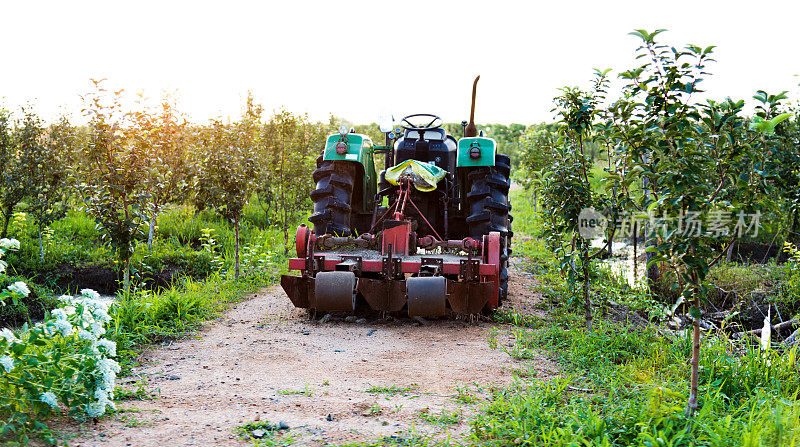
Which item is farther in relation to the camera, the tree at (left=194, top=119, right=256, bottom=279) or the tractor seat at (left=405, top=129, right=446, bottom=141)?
the tree at (left=194, top=119, right=256, bottom=279)

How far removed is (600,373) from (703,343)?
0.82m

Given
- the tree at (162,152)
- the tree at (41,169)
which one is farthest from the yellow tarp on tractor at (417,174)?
the tree at (41,169)

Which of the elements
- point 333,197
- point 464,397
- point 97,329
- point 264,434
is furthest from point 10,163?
point 464,397

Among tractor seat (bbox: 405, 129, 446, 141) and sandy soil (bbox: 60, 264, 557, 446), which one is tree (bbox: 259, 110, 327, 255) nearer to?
tractor seat (bbox: 405, 129, 446, 141)

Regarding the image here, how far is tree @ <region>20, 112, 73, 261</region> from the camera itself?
8852 millimetres

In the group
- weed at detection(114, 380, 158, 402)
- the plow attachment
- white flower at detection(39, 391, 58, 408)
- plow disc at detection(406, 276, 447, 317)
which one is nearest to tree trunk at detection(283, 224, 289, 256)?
the plow attachment

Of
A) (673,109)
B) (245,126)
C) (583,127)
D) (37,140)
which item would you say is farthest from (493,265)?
(37,140)

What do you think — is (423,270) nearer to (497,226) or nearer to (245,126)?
(497,226)

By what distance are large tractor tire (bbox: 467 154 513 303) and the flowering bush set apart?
3356 millimetres

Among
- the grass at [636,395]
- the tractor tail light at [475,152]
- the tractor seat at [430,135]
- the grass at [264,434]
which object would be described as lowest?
the grass at [264,434]

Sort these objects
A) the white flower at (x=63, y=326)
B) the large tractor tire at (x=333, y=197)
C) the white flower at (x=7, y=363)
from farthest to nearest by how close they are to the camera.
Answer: the large tractor tire at (x=333, y=197) → the white flower at (x=63, y=326) → the white flower at (x=7, y=363)

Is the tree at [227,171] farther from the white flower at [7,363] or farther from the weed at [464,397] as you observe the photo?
the white flower at [7,363]

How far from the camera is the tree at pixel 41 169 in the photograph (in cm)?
885

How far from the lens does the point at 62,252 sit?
28.8ft
